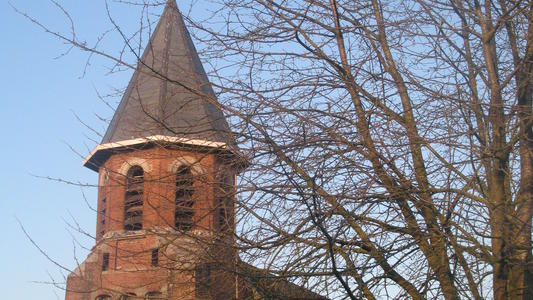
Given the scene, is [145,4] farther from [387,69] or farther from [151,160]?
[387,69]

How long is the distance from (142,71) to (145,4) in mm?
580

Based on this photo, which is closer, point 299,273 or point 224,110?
point 299,273

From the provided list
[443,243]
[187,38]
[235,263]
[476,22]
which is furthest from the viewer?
[187,38]

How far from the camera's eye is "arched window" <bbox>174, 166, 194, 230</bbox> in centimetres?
658

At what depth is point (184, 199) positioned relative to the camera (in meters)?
6.68

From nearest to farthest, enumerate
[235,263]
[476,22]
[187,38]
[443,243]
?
[443,243], [235,263], [476,22], [187,38]

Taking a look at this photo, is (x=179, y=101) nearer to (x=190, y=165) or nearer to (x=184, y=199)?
(x=190, y=165)

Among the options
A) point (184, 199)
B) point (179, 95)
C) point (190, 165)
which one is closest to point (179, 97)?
point (179, 95)

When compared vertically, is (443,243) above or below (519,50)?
below

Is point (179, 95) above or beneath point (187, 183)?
above

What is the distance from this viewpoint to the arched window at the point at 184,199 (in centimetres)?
658

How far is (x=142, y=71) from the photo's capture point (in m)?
6.45

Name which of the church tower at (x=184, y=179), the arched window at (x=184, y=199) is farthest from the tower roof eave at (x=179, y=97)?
the arched window at (x=184, y=199)

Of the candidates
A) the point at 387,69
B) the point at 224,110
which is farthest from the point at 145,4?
the point at 387,69
